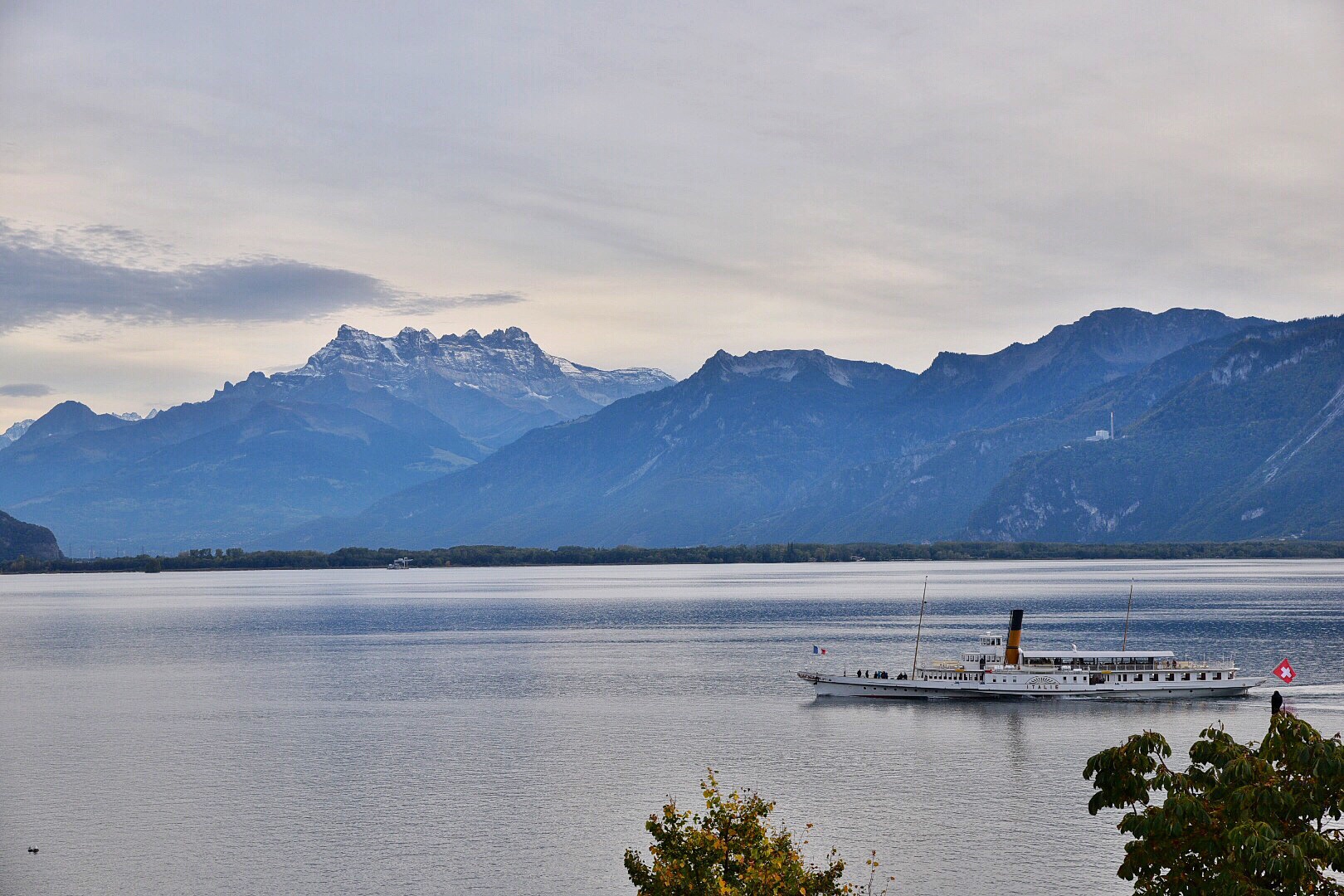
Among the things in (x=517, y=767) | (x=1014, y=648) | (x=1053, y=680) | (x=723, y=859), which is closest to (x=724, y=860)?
(x=723, y=859)

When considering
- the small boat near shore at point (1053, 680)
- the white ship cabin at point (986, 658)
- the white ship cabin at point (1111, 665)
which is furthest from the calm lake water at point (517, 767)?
the white ship cabin at point (986, 658)

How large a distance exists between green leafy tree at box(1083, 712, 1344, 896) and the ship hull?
8375cm

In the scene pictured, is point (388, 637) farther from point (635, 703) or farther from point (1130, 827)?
point (1130, 827)

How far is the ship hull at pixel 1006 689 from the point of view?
117 metres

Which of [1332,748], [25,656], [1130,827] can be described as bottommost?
[25,656]

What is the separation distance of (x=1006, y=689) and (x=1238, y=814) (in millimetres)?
89872

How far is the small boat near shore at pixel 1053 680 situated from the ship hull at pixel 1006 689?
7 cm

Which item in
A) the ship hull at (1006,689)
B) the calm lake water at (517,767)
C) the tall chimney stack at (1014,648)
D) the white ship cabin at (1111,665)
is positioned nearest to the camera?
the calm lake water at (517,767)

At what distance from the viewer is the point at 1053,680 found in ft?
386

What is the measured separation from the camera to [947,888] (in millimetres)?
56344

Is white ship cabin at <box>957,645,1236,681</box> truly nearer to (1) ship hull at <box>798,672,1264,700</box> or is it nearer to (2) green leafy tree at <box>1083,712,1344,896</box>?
(1) ship hull at <box>798,672,1264,700</box>

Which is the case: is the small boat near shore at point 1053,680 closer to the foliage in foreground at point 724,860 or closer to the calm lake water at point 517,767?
the calm lake water at point 517,767

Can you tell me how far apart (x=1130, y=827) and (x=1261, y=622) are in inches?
6555

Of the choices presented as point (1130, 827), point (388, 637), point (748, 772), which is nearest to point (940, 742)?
point (748, 772)
